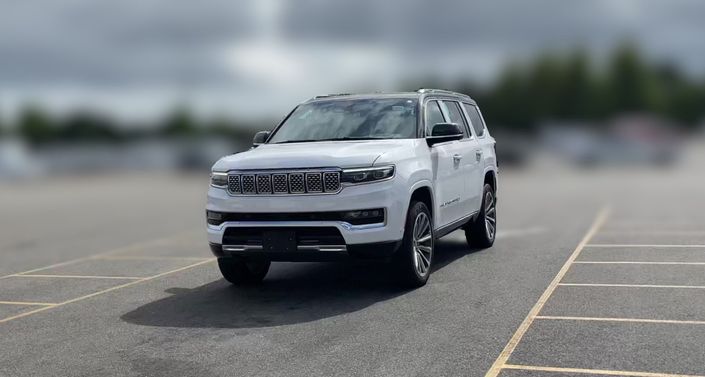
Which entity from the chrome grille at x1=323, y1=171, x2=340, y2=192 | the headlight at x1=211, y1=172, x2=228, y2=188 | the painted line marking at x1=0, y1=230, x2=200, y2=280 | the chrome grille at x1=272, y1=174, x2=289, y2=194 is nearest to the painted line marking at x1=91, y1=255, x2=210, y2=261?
the painted line marking at x1=0, y1=230, x2=200, y2=280

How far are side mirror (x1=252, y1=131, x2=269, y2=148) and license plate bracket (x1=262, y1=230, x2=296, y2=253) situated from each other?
1.84 meters

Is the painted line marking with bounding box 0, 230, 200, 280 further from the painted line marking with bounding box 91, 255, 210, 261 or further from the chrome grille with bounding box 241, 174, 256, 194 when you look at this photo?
the chrome grille with bounding box 241, 174, 256, 194

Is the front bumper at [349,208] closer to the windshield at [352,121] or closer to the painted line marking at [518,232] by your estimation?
the windshield at [352,121]

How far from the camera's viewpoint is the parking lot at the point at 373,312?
588 cm

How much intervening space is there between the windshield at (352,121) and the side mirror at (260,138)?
120mm

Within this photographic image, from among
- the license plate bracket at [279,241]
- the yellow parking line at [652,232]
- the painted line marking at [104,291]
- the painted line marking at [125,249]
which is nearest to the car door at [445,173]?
the license plate bracket at [279,241]

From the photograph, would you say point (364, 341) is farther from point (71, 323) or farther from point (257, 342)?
point (71, 323)

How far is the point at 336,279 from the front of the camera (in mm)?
9203

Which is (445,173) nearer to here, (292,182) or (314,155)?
(314,155)

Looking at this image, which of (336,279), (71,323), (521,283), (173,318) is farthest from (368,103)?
(71,323)

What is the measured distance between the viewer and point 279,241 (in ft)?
25.4

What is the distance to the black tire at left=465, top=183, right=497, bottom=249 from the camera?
1109cm

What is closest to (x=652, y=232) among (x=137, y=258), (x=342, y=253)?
(x=342, y=253)

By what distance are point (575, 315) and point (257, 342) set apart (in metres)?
2.65
